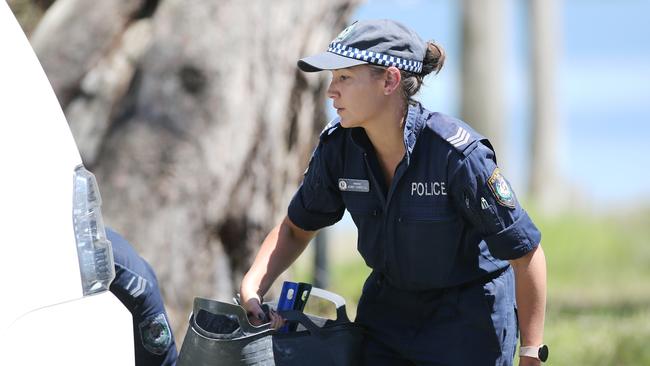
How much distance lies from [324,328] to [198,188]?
2.51 meters

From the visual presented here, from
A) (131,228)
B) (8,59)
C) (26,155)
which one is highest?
(8,59)

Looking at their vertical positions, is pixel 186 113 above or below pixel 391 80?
below

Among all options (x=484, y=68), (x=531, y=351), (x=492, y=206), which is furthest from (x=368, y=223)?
(x=484, y=68)

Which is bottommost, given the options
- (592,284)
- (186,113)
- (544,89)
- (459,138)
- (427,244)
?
(592,284)

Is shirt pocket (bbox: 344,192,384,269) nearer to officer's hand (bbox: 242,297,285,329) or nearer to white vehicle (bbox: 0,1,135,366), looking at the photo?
officer's hand (bbox: 242,297,285,329)

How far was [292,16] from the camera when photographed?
258 inches

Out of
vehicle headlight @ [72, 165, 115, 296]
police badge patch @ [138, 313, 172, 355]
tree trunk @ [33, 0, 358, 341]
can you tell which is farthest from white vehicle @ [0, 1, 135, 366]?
tree trunk @ [33, 0, 358, 341]

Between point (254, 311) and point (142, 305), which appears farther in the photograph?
point (142, 305)

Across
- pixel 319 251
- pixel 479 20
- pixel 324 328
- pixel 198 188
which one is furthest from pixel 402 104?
pixel 479 20

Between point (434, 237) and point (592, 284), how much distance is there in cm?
865

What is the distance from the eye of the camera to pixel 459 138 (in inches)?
148

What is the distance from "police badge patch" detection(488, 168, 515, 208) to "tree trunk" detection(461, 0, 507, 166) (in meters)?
13.9

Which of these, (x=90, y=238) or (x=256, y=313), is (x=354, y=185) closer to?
(x=256, y=313)

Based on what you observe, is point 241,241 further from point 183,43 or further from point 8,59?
point 8,59
